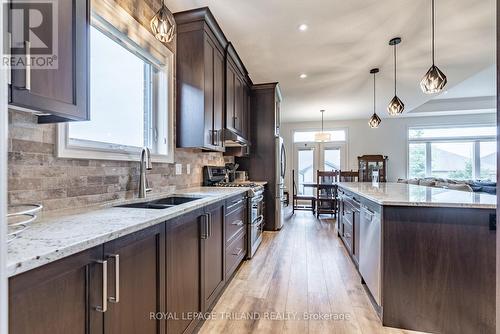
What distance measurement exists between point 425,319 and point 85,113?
249 cm

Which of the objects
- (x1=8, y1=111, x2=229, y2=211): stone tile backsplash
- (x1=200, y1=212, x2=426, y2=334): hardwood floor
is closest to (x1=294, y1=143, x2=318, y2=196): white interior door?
(x1=200, y1=212, x2=426, y2=334): hardwood floor

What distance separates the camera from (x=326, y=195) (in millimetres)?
5992

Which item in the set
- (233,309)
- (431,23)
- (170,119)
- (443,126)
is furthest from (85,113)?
(443,126)

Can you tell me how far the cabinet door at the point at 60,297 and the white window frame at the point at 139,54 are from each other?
81 cm

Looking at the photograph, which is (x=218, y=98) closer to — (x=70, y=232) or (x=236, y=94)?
(x=236, y=94)

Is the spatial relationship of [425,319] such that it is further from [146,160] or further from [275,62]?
[275,62]

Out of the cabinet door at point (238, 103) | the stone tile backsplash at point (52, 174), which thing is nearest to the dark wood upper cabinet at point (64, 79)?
the stone tile backsplash at point (52, 174)

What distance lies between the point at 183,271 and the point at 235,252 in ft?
3.95

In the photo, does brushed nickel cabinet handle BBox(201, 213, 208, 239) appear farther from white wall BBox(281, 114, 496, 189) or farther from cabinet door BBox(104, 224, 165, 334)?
white wall BBox(281, 114, 496, 189)

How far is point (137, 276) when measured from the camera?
1.12m

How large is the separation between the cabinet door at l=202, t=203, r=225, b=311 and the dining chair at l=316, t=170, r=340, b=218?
394 cm

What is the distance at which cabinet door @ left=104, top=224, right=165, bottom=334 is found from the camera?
37.9 inches

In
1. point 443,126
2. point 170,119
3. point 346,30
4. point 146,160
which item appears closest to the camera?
point 146,160

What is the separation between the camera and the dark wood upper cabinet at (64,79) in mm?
904
